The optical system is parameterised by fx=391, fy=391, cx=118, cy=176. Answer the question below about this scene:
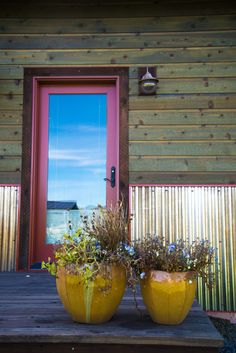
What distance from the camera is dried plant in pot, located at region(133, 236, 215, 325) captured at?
1.88 meters

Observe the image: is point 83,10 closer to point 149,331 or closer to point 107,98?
point 107,98

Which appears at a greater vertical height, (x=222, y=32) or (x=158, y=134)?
(x=222, y=32)

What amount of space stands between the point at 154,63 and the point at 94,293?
105 inches

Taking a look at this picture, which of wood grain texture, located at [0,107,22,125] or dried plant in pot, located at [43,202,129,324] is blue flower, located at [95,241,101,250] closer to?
dried plant in pot, located at [43,202,129,324]

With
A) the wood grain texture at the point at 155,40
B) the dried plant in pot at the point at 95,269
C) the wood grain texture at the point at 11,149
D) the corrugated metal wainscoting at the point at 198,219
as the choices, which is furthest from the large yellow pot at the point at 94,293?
the wood grain texture at the point at 155,40

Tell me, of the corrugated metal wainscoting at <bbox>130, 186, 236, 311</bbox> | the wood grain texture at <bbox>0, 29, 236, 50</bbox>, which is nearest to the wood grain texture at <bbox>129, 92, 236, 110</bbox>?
the wood grain texture at <bbox>0, 29, 236, 50</bbox>

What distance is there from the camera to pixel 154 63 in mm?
3891

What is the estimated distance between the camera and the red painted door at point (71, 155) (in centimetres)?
392

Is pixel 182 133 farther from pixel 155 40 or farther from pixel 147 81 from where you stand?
pixel 155 40

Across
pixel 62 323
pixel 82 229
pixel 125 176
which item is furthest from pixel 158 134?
pixel 62 323

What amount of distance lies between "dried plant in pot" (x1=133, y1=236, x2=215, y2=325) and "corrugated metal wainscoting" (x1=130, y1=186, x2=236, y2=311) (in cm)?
170

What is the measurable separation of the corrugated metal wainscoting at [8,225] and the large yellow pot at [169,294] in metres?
2.12

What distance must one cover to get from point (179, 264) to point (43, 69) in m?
2.71

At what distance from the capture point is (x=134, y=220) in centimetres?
372
